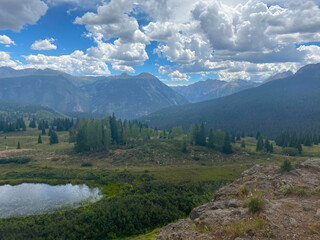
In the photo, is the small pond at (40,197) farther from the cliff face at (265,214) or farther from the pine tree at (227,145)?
the pine tree at (227,145)

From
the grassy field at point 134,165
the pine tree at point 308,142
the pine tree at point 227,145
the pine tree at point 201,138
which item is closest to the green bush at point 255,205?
the grassy field at point 134,165

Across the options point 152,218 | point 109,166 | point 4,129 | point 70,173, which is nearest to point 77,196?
point 70,173

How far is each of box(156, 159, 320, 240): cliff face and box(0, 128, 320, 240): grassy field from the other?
45.7 metres

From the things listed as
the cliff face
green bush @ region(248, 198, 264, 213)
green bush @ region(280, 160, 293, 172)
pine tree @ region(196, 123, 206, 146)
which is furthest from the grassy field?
green bush @ region(248, 198, 264, 213)

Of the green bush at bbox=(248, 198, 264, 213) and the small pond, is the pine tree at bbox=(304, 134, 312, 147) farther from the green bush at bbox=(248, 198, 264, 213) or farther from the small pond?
the green bush at bbox=(248, 198, 264, 213)

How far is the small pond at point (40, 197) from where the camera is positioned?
157 ft

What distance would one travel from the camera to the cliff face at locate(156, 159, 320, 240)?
47.5ft

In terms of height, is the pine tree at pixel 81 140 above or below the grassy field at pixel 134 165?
above

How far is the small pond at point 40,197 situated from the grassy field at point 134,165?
4.35 meters

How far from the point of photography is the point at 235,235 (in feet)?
48.4

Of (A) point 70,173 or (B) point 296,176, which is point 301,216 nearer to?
(B) point 296,176

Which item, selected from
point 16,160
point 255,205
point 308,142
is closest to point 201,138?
point 308,142

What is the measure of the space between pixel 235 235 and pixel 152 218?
94.6ft

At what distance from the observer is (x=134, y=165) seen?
303 feet
